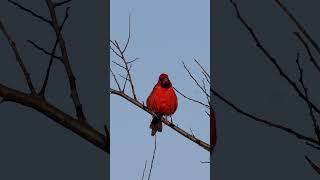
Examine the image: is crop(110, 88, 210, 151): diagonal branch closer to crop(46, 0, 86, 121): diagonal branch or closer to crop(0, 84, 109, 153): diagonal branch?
crop(46, 0, 86, 121): diagonal branch

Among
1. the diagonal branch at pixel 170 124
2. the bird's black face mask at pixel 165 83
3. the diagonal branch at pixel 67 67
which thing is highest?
the bird's black face mask at pixel 165 83

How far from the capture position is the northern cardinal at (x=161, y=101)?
6.87 feet

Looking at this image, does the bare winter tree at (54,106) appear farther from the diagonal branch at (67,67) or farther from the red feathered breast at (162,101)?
the red feathered breast at (162,101)

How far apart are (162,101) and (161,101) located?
0.04 feet

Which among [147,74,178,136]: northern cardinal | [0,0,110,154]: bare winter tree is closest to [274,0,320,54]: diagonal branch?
[0,0,110,154]: bare winter tree

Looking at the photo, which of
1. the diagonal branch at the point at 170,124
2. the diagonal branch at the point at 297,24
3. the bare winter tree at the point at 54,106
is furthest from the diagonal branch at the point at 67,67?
the diagonal branch at the point at 170,124

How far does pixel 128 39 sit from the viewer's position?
85.0 inches

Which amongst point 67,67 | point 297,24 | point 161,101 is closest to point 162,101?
point 161,101

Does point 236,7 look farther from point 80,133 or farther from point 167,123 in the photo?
point 167,123

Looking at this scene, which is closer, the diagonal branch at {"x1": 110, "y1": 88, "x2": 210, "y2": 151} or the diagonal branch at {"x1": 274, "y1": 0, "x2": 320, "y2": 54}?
the diagonal branch at {"x1": 274, "y1": 0, "x2": 320, "y2": 54}

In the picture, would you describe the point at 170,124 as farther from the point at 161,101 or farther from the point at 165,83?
the point at 165,83

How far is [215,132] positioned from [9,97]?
2.74 feet

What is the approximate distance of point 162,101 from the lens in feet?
7.35

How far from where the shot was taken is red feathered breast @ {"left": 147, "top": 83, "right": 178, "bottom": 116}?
2.16 metres
